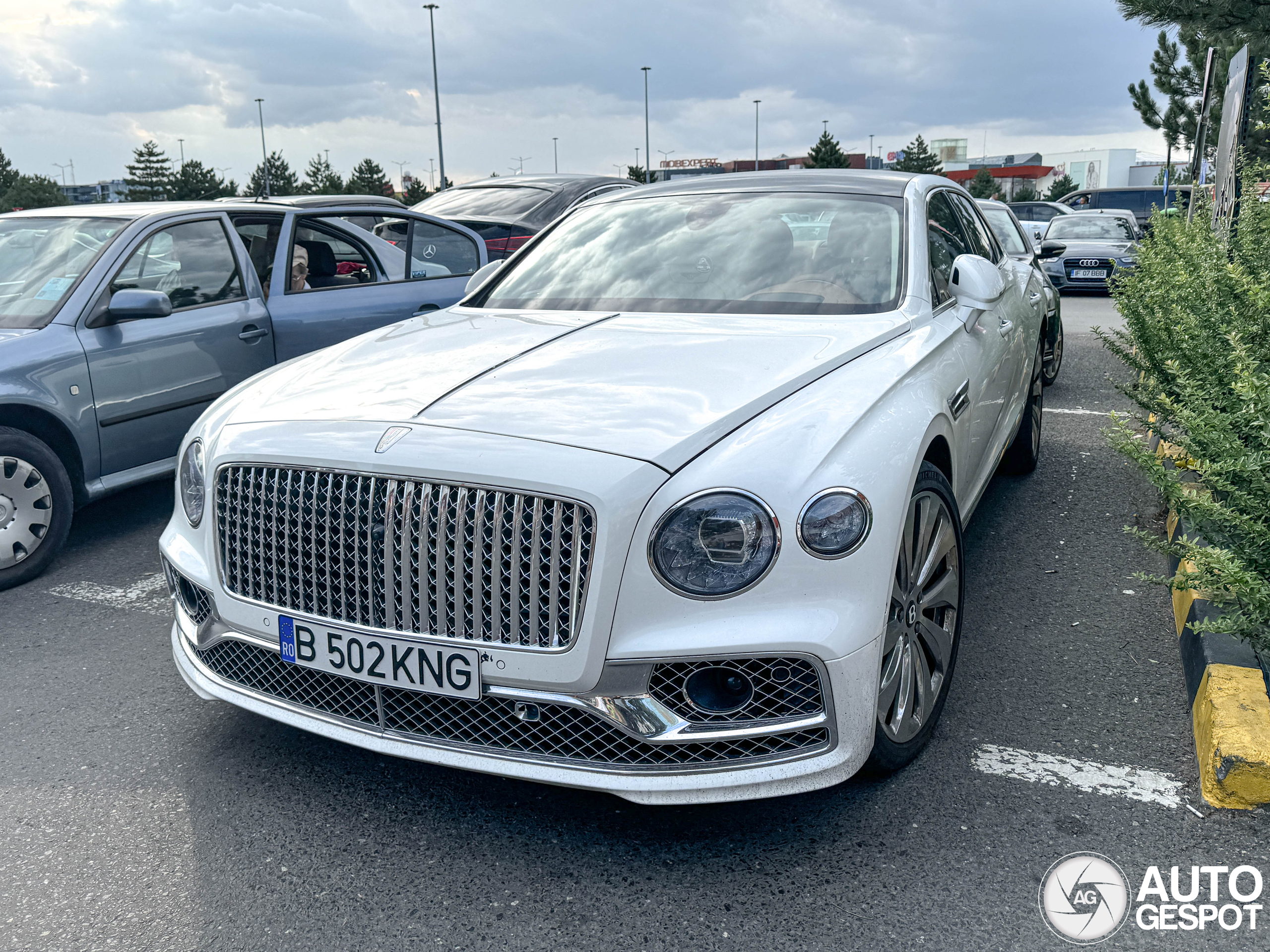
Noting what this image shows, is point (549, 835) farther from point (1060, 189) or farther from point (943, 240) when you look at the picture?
point (1060, 189)

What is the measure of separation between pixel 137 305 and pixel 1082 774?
419cm

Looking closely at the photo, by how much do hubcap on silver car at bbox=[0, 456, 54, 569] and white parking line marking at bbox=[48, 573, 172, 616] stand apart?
0.79ft

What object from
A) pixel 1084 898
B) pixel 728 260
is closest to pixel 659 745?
pixel 1084 898

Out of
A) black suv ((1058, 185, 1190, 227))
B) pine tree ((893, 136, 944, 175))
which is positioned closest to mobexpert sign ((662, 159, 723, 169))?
pine tree ((893, 136, 944, 175))

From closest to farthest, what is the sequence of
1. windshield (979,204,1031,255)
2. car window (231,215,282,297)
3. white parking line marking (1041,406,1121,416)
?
car window (231,215,282,297) → windshield (979,204,1031,255) → white parking line marking (1041,406,1121,416)

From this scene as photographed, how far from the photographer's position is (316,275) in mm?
6480

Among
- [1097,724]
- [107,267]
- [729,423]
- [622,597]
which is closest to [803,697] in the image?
[622,597]

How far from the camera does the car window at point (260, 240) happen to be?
5.82 meters

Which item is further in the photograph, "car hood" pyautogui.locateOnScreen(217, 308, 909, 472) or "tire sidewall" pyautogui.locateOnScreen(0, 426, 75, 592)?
"tire sidewall" pyautogui.locateOnScreen(0, 426, 75, 592)

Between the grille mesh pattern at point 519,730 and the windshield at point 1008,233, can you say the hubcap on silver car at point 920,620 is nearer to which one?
the grille mesh pattern at point 519,730

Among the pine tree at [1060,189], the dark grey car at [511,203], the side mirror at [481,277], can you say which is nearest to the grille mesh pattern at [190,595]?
the side mirror at [481,277]

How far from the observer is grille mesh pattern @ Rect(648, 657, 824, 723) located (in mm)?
2295

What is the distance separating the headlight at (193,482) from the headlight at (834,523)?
1.60m

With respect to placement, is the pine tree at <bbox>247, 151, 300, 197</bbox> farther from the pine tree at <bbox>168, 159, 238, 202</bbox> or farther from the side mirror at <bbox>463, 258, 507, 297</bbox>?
the side mirror at <bbox>463, 258, 507, 297</bbox>
